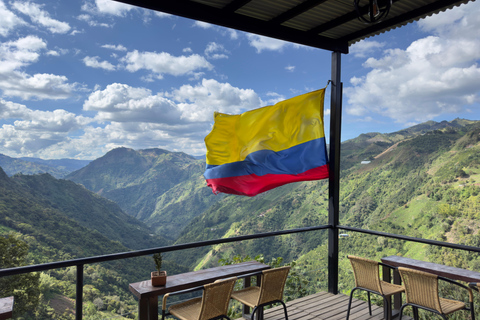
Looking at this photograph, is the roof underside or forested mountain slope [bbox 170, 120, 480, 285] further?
forested mountain slope [bbox 170, 120, 480, 285]

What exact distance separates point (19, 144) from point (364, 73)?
105 meters

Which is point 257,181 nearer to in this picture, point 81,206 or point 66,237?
point 66,237

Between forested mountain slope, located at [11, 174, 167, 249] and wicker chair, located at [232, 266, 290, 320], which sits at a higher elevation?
A: wicker chair, located at [232, 266, 290, 320]

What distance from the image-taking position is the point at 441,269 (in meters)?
3.09

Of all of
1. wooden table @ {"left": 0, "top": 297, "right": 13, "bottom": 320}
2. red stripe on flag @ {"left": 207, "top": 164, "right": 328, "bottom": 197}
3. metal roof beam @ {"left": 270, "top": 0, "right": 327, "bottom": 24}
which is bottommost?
wooden table @ {"left": 0, "top": 297, "right": 13, "bottom": 320}

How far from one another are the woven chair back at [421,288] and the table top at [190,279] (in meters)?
1.24

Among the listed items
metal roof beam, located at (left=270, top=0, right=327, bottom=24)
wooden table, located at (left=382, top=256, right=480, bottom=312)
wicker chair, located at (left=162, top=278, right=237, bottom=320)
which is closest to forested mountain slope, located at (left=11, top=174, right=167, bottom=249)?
wicker chair, located at (left=162, top=278, right=237, bottom=320)

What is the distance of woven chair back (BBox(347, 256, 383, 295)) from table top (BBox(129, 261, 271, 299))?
0.84 meters

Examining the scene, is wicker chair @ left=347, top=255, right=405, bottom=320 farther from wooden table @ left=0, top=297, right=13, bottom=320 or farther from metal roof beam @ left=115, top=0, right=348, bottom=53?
wooden table @ left=0, top=297, right=13, bottom=320

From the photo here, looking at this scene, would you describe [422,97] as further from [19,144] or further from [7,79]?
[19,144]

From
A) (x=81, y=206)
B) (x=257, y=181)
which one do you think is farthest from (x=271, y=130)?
(x=81, y=206)

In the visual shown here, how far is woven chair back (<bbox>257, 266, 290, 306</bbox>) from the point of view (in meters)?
2.74

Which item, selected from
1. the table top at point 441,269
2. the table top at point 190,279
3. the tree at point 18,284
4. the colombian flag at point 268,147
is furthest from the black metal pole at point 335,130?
the tree at point 18,284

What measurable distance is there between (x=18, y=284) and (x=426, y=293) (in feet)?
77.2
